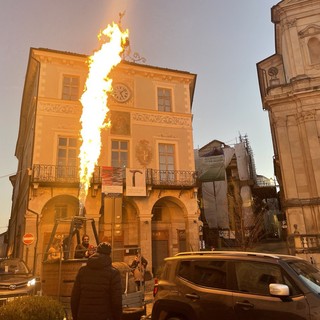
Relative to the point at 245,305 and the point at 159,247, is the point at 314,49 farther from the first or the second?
the point at 245,305

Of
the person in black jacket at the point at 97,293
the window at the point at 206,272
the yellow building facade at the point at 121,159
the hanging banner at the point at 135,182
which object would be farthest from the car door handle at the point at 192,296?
the hanging banner at the point at 135,182

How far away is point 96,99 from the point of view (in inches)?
826

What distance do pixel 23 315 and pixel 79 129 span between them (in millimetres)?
16521

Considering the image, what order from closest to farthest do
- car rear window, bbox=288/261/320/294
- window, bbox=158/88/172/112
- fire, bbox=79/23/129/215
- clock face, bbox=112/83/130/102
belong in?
car rear window, bbox=288/261/320/294 → fire, bbox=79/23/129/215 → clock face, bbox=112/83/130/102 → window, bbox=158/88/172/112

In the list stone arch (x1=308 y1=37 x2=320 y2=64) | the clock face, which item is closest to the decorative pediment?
stone arch (x1=308 y1=37 x2=320 y2=64)

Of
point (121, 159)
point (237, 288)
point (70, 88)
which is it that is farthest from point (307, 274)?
point (70, 88)

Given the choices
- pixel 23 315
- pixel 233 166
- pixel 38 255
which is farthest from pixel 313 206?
pixel 23 315

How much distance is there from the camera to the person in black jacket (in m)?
4.31

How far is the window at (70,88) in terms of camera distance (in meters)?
22.0

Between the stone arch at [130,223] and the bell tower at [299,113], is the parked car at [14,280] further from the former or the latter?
the bell tower at [299,113]

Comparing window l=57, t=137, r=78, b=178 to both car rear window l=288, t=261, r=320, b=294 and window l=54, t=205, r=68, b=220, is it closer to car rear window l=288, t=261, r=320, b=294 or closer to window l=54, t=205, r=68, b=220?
window l=54, t=205, r=68, b=220

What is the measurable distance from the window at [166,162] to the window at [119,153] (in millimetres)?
2643

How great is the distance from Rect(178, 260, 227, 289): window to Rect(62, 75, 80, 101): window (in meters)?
18.3

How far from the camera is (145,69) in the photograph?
24.3 meters
